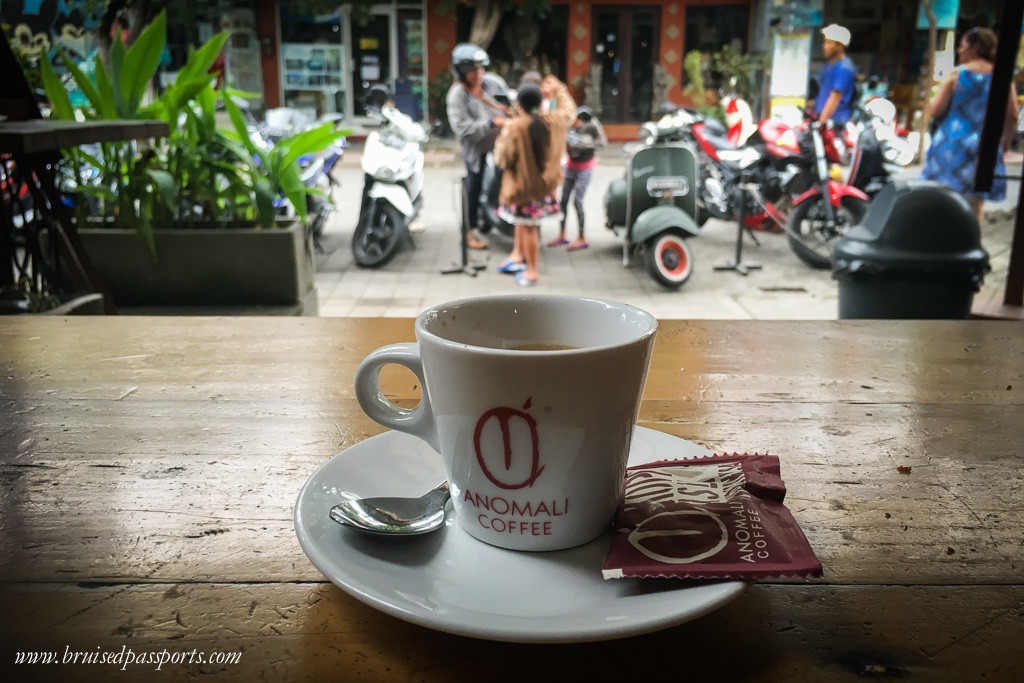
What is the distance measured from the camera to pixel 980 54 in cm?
388

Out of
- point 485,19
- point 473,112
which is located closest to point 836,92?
point 473,112

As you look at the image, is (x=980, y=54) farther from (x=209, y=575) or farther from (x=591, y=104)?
(x=591, y=104)

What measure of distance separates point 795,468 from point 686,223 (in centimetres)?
347

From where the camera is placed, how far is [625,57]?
992 centimetres

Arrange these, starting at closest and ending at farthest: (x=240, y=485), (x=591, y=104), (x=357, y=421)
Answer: (x=240, y=485), (x=357, y=421), (x=591, y=104)

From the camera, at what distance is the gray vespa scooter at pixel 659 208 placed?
3.88 metres

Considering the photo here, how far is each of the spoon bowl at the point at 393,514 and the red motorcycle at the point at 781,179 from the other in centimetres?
405

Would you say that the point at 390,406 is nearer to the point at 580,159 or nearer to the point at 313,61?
the point at 580,159

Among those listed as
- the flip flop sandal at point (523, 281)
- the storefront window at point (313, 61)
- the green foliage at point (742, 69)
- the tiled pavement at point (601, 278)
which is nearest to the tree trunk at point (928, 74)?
the green foliage at point (742, 69)

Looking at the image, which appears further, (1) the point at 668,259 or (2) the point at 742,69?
(2) the point at 742,69

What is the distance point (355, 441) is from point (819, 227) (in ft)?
13.7

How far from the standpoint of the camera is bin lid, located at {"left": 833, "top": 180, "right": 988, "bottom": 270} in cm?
204

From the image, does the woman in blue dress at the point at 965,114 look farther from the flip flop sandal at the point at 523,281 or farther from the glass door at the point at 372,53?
the glass door at the point at 372,53

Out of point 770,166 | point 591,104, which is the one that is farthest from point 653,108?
point 770,166
